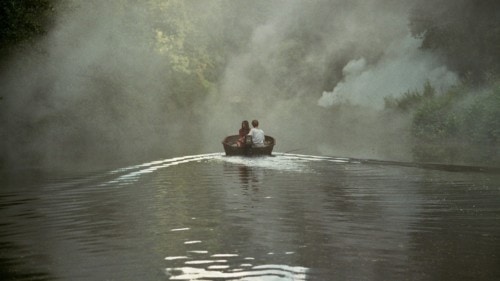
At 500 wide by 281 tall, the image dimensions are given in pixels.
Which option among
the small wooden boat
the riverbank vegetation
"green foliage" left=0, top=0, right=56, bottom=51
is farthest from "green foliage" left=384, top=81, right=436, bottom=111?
"green foliage" left=0, top=0, right=56, bottom=51

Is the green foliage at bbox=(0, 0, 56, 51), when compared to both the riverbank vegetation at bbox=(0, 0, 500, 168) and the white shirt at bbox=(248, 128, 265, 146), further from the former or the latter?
the white shirt at bbox=(248, 128, 265, 146)

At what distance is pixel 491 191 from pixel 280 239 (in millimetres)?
8218

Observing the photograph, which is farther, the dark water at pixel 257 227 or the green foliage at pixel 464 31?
the green foliage at pixel 464 31

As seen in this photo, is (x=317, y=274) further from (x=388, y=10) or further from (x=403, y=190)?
(x=388, y=10)

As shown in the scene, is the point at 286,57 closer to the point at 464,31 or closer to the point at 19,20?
the point at 464,31

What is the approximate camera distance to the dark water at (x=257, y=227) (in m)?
10.1

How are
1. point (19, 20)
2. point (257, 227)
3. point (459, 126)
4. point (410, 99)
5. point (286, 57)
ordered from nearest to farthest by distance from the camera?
point (257, 227) → point (19, 20) → point (459, 126) → point (410, 99) → point (286, 57)

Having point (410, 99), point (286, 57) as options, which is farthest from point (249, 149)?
point (286, 57)

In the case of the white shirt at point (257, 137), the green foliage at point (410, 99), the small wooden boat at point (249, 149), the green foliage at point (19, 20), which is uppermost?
the green foliage at point (19, 20)

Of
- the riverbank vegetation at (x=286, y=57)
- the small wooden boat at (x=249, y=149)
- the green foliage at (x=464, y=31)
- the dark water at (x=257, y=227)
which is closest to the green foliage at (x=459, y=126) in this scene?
the riverbank vegetation at (x=286, y=57)

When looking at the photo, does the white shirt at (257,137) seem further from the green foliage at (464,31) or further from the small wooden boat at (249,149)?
the green foliage at (464,31)

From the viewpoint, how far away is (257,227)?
13.5m

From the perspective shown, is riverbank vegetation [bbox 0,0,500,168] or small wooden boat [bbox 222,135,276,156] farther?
riverbank vegetation [bbox 0,0,500,168]

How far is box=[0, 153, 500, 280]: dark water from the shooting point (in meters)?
10.1
